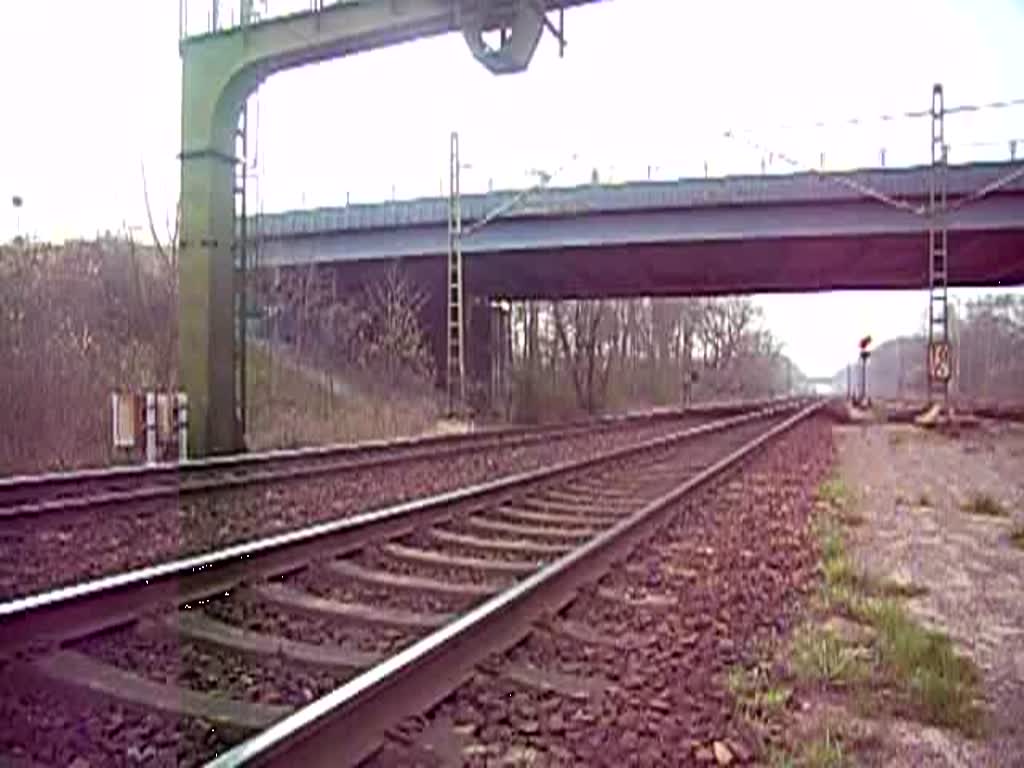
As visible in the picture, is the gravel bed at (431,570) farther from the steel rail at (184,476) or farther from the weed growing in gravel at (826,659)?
the steel rail at (184,476)

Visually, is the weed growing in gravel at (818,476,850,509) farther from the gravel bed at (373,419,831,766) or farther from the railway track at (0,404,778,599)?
the railway track at (0,404,778,599)

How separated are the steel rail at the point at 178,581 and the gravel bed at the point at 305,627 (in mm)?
177

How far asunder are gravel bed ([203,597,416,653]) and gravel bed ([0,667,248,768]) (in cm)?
130

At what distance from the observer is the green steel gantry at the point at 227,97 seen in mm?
Answer: 17359

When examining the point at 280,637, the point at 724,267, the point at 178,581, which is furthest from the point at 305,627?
the point at 724,267

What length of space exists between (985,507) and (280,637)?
953 centimetres

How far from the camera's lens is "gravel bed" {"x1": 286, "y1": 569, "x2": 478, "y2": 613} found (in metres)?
6.46

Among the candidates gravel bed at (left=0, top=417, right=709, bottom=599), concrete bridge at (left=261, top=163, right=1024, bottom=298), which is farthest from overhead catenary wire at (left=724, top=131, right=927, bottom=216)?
gravel bed at (left=0, top=417, right=709, bottom=599)

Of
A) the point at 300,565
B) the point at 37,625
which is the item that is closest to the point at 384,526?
the point at 300,565

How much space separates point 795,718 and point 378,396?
84.3 feet

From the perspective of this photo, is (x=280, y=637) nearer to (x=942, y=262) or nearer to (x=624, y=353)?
(x=942, y=262)

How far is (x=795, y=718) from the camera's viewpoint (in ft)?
15.8

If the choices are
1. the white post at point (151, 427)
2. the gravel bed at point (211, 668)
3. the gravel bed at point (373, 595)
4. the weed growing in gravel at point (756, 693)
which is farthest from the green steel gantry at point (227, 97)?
the weed growing in gravel at point (756, 693)

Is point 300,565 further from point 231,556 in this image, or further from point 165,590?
point 165,590
